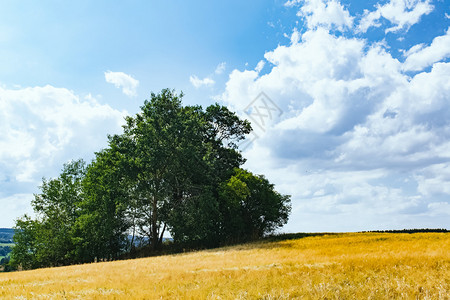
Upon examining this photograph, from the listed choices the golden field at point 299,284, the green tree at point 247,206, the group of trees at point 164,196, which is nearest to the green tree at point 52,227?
the group of trees at point 164,196

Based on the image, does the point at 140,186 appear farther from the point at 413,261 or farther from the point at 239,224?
the point at 413,261

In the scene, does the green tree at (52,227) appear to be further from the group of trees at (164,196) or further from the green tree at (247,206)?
the green tree at (247,206)

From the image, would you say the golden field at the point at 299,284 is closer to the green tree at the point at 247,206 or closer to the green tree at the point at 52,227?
the green tree at the point at 247,206

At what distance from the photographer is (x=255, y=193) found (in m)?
39.4

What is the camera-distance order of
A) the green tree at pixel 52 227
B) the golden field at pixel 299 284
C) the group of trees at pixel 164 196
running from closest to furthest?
1. the golden field at pixel 299 284
2. the group of trees at pixel 164 196
3. the green tree at pixel 52 227

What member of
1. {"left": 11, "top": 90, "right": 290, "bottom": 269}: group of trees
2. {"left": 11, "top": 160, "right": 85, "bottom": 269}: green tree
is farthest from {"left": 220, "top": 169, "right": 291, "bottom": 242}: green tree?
{"left": 11, "top": 160, "right": 85, "bottom": 269}: green tree

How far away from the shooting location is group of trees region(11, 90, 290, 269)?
3631 centimetres

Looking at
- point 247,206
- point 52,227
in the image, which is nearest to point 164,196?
point 247,206

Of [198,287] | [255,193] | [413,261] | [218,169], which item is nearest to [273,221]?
[255,193]

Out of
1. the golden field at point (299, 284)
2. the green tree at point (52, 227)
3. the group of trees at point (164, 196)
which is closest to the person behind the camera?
the golden field at point (299, 284)

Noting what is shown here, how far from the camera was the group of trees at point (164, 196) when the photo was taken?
36.3 metres

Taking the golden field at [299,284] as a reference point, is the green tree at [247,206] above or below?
above

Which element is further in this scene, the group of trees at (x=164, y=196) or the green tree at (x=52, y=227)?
the green tree at (x=52, y=227)

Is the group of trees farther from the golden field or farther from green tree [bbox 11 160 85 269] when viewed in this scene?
the golden field
